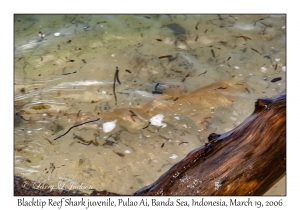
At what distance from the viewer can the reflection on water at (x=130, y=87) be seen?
275 cm

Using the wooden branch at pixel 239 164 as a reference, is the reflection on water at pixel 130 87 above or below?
above

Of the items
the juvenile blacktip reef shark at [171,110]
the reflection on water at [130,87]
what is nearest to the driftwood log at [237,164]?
the reflection on water at [130,87]

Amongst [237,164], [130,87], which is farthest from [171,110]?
[237,164]

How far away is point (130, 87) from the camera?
3.40m

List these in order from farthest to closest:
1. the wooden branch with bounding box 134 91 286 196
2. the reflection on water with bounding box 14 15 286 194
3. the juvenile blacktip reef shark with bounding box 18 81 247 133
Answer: the juvenile blacktip reef shark with bounding box 18 81 247 133, the reflection on water with bounding box 14 15 286 194, the wooden branch with bounding box 134 91 286 196

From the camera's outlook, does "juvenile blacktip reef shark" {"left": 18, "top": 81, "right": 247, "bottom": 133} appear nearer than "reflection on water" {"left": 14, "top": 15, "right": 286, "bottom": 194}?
No

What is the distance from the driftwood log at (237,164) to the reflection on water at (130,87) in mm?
234

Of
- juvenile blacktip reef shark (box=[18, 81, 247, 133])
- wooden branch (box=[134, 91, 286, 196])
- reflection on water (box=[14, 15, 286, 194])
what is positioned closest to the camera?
wooden branch (box=[134, 91, 286, 196])

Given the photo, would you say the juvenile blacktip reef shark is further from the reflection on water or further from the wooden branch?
the wooden branch

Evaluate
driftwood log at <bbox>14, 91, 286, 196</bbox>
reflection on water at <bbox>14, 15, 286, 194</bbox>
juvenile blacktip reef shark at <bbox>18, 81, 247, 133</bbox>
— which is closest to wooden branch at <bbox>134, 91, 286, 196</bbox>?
driftwood log at <bbox>14, 91, 286, 196</bbox>

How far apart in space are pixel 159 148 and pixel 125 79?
37.5 inches

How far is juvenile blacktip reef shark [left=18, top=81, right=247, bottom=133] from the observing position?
3.08 meters

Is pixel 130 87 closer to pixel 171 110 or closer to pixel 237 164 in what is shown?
pixel 171 110

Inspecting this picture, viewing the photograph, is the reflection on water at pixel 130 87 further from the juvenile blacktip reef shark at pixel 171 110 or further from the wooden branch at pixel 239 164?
the wooden branch at pixel 239 164
